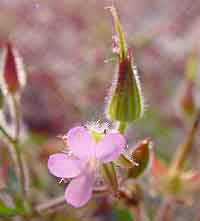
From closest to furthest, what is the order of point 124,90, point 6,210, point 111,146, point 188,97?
point 111,146, point 124,90, point 6,210, point 188,97

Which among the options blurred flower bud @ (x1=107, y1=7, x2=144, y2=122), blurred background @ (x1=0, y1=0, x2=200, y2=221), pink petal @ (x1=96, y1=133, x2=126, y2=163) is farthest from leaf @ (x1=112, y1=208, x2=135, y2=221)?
pink petal @ (x1=96, y1=133, x2=126, y2=163)

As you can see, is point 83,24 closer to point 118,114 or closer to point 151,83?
point 151,83

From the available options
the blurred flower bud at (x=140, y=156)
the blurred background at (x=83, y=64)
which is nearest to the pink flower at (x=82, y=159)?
the blurred flower bud at (x=140, y=156)

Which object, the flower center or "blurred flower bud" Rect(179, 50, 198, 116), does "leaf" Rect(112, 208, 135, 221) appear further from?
the flower center

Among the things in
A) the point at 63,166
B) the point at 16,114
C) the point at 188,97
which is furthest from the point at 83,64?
the point at 63,166

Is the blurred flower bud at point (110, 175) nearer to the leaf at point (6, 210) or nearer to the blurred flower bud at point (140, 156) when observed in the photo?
the blurred flower bud at point (140, 156)

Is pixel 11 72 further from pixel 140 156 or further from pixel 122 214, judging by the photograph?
pixel 122 214
